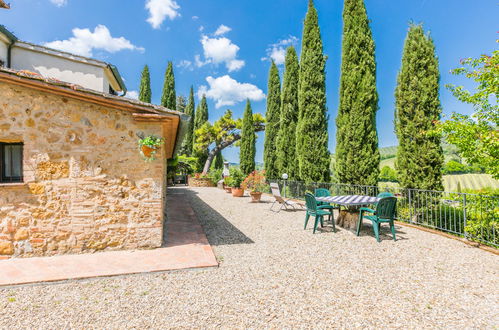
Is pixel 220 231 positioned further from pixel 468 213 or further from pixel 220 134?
pixel 220 134

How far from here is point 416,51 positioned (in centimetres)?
761

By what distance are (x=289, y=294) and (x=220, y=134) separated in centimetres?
2134

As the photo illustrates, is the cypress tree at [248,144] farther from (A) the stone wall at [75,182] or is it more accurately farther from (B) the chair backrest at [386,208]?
(A) the stone wall at [75,182]

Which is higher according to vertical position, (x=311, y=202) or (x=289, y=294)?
(x=311, y=202)

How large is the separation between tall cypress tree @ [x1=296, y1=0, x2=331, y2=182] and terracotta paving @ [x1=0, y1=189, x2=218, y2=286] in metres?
8.25

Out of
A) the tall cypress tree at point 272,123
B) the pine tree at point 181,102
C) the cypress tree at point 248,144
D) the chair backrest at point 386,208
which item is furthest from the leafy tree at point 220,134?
the chair backrest at point 386,208

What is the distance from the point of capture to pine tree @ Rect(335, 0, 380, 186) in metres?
8.98

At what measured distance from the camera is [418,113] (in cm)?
744

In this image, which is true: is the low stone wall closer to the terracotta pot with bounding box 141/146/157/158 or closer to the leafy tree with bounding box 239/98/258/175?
the leafy tree with bounding box 239/98/258/175

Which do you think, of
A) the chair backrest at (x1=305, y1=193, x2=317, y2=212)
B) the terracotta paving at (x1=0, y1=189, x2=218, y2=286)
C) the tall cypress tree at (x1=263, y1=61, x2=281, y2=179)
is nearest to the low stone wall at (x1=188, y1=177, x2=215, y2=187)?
the tall cypress tree at (x1=263, y1=61, x2=281, y2=179)

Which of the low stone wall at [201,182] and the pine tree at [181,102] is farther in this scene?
the pine tree at [181,102]

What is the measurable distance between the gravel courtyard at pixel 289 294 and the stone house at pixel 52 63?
22.9 ft

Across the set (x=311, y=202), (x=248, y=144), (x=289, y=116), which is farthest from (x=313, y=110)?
(x=248, y=144)

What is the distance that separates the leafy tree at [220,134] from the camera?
76.4 ft
